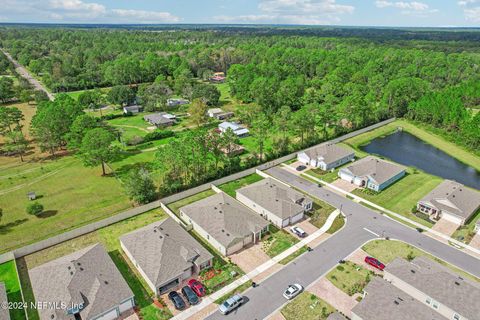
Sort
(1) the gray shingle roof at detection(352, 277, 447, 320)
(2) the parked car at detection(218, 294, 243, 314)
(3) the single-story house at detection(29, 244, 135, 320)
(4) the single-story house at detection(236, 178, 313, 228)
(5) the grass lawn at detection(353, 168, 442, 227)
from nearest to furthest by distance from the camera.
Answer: (1) the gray shingle roof at detection(352, 277, 447, 320), (3) the single-story house at detection(29, 244, 135, 320), (2) the parked car at detection(218, 294, 243, 314), (4) the single-story house at detection(236, 178, 313, 228), (5) the grass lawn at detection(353, 168, 442, 227)

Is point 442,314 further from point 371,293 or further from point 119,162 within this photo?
point 119,162

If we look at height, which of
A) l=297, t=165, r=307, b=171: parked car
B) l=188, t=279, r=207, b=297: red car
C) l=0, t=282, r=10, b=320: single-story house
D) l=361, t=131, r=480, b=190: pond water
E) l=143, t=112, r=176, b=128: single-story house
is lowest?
l=361, t=131, r=480, b=190: pond water

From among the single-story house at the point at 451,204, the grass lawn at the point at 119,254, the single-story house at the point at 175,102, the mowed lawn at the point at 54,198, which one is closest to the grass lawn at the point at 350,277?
the single-story house at the point at 451,204

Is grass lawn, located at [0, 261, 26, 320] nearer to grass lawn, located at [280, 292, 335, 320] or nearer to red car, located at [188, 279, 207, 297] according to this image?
red car, located at [188, 279, 207, 297]

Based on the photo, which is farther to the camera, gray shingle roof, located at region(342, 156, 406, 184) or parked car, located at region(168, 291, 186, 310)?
gray shingle roof, located at region(342, 156, 406, 184)

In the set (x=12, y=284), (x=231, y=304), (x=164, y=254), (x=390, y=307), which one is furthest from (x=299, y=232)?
(x=12, y=284)

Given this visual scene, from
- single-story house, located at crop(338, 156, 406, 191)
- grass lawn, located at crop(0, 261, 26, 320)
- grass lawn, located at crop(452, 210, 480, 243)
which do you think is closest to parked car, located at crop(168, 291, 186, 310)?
grass lawn, located at crop(0, 261, 26, 320)

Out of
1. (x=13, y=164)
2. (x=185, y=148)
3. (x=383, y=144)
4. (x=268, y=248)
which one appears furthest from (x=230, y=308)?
(x=383, y=144)
